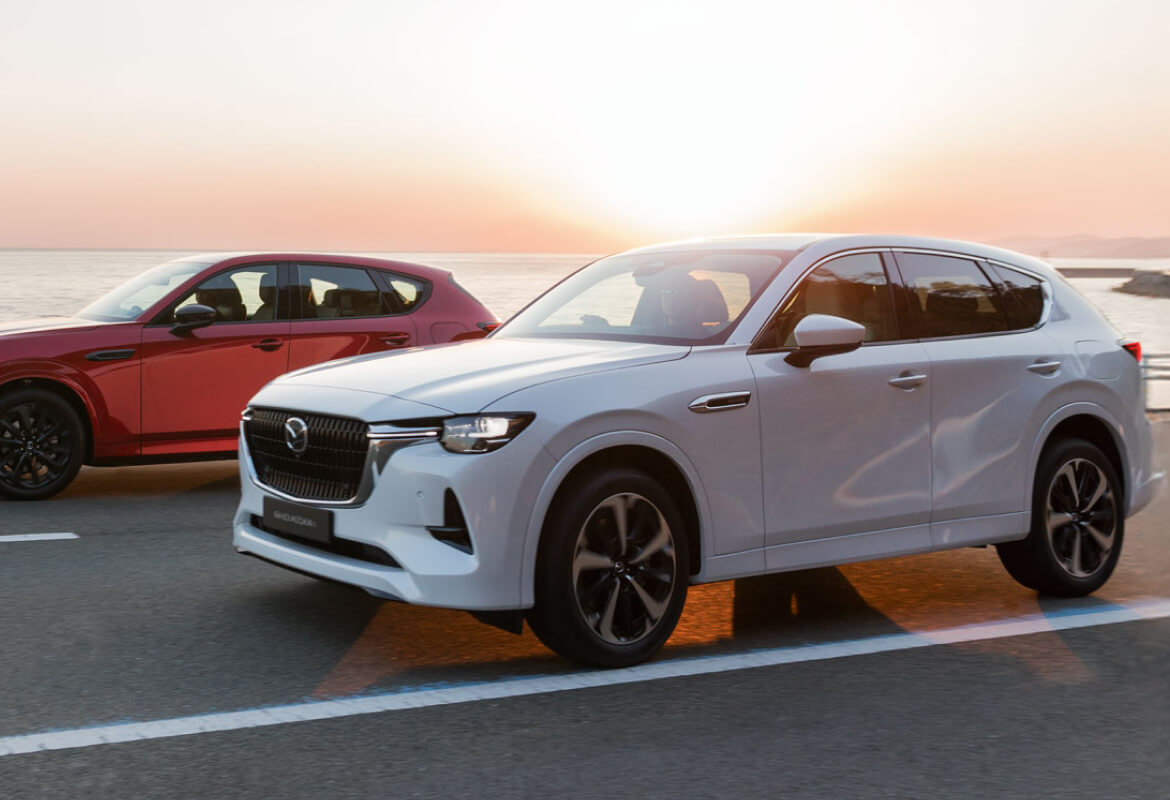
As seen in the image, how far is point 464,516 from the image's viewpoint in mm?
4949

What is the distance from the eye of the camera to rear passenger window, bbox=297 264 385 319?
10.6m

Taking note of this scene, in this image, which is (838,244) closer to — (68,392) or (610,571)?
(610,571)

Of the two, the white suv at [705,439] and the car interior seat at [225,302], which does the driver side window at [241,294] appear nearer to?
the car interior seat at [225,302]

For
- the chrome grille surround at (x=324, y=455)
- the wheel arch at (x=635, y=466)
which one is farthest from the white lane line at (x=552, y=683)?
the chrome grille surround at (x=324, y=455)

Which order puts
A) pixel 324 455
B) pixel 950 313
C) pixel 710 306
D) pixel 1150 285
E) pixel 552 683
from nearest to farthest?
pixel 552 683 < pixel 324 455 < pixel 710 306 < pixel 950 313 < pixel 1150 285

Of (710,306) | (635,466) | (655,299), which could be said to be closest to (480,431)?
(635,466)

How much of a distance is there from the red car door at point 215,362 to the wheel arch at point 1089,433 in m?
5.83

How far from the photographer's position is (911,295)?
634cm

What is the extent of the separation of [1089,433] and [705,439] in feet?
8.60

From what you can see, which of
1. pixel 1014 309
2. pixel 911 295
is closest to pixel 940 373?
pixel 911 295

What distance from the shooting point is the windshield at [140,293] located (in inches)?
397

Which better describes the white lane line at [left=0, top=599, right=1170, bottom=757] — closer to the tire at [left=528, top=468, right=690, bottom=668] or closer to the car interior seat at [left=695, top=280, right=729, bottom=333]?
A: the tire at [left=528, top=468, right=690, bottom=668]

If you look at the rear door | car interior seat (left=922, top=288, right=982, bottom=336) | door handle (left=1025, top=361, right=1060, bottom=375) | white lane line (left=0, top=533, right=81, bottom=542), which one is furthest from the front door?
white lane line (left=0, top=533, right=81, bottom=542)

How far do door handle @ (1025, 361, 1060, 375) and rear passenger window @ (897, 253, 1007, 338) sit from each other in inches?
9.1
